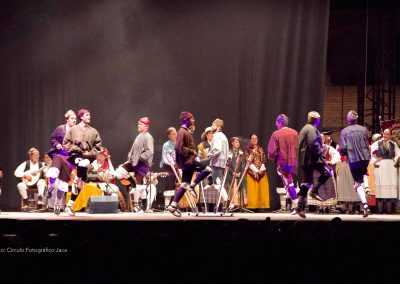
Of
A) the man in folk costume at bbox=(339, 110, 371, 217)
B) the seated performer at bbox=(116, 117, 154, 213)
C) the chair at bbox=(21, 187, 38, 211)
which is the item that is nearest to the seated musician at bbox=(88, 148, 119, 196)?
the seated performer at bbox=(116, 117, 154, 213)

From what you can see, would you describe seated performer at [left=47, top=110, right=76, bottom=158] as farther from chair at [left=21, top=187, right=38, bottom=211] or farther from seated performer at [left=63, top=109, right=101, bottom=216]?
chair at [left=21, top=187, right=38, bottom=211]

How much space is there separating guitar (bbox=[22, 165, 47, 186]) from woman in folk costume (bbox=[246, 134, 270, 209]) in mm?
4173

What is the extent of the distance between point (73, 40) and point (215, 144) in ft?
18.2

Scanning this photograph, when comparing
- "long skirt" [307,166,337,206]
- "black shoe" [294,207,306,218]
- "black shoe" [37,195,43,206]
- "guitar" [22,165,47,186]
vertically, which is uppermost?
"guitar" [22,165,47,186]

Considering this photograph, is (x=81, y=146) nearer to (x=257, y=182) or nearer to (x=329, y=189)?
(x=257, y=182)

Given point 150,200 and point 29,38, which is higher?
point 29,38

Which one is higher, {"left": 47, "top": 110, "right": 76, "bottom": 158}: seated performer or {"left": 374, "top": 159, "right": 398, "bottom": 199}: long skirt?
{"left": 47, "top": 110, "right": 76, "bottom": 158}: seated performer

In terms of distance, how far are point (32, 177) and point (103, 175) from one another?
2120mm

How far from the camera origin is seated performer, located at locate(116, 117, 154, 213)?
11.6 meters

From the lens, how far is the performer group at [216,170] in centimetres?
1001

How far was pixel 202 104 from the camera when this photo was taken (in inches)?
575
